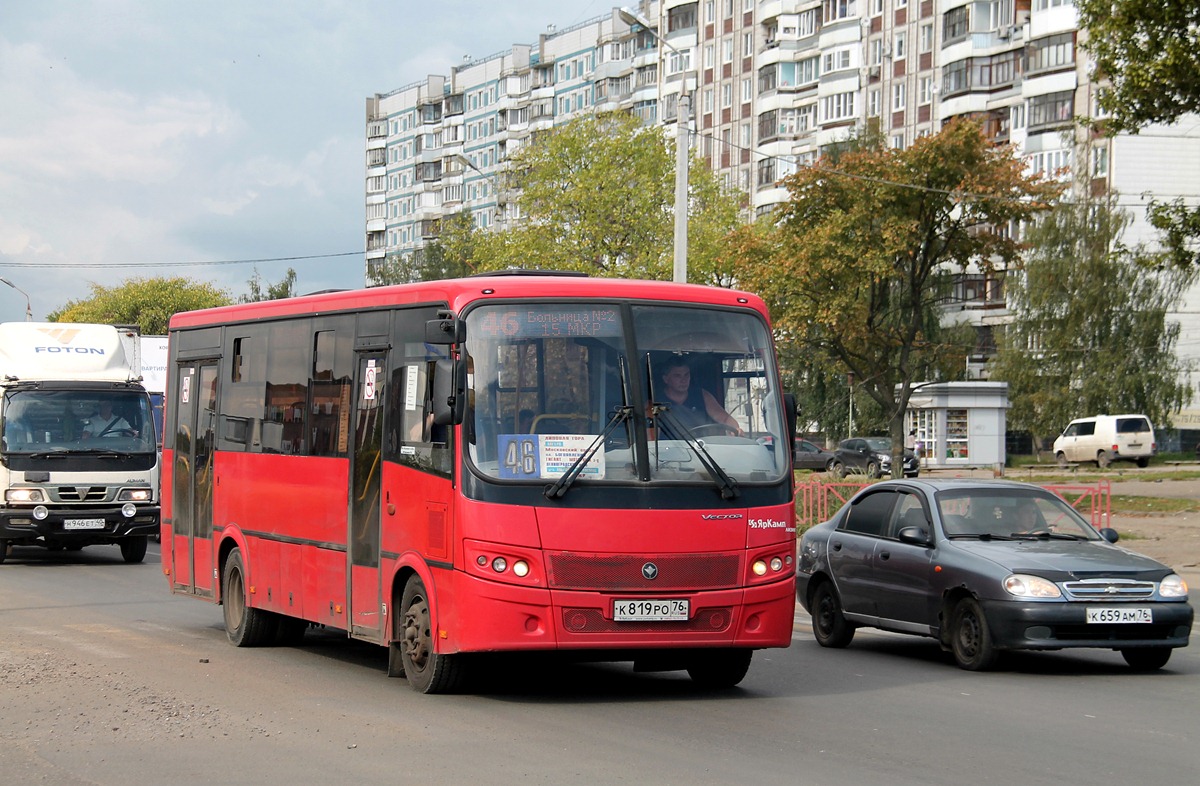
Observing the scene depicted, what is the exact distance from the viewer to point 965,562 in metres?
13.1

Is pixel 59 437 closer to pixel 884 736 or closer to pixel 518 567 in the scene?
pixel 518 567

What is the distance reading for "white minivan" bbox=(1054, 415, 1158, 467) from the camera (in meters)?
65.3

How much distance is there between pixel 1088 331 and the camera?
6931 centimetres

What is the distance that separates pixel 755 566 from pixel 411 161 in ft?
408

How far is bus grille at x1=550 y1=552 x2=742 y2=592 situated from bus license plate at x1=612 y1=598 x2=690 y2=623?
0.27ft

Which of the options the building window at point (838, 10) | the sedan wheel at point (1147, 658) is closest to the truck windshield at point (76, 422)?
the sedan wheel at point (1147, 658)

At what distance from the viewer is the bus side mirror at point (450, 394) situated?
1058 centimetres

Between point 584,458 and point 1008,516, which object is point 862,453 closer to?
point 1008,516

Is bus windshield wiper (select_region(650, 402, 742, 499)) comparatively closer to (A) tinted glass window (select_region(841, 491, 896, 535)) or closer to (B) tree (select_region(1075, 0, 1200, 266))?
(A) tinted glass window (select_region(841, 491, 896, 535))

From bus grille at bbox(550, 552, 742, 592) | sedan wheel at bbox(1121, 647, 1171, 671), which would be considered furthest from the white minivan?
bus grille at bbox(550, 552, 742, 592)

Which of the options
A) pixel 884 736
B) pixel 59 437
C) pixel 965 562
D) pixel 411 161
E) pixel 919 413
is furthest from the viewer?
pixel 411 161

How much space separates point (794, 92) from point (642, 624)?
8475cm

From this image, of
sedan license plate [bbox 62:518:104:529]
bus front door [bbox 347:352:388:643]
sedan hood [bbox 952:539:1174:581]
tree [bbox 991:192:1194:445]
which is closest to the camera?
bus front door [bbox 347:352:388:643]

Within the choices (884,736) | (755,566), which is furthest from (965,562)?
(884,736)
